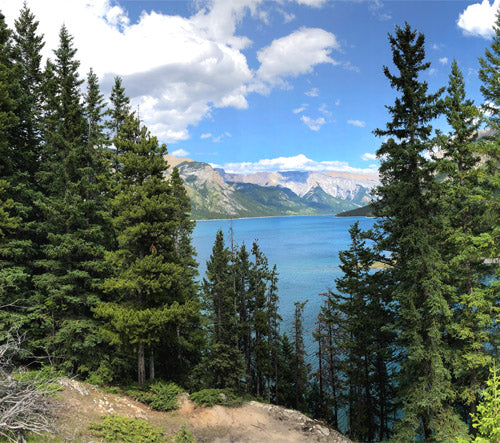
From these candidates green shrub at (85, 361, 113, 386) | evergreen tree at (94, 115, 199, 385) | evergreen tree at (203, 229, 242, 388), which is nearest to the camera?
evergreen tree at (94, 115, 199, 385)

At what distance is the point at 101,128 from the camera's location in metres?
21.8

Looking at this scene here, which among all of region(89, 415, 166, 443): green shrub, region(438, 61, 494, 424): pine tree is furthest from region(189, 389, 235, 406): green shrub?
region(438, 61, 494, 424): pine tree

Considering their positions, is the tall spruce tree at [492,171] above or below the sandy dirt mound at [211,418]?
above

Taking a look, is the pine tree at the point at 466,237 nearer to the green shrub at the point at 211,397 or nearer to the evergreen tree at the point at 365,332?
the evergreen tree at the point at 365,332

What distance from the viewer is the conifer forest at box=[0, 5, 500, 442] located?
12.9 metres

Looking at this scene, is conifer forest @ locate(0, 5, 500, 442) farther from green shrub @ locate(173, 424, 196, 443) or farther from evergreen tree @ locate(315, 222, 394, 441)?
green shrub @ locate(173, 424, 196, 443)

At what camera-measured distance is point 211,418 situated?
15289mm

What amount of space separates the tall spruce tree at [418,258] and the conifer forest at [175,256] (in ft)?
0.23

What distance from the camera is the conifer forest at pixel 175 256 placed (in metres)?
12.9

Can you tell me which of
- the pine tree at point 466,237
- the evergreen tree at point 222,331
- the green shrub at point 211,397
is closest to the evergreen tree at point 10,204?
the green shrub at point 211,397

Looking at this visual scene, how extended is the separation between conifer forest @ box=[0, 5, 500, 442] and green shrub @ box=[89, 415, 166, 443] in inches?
109

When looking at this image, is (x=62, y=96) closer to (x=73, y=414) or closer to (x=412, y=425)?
(x=73, y=414)

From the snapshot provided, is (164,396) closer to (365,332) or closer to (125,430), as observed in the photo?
(125,430)

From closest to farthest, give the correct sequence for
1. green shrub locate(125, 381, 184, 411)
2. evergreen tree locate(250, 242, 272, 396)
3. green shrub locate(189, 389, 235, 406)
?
green shrub locate(125, 381, 184, 411)
green shrub locate(189, 389, 235, 406)
evergreen tree locate(250, 242, 272, 396)
